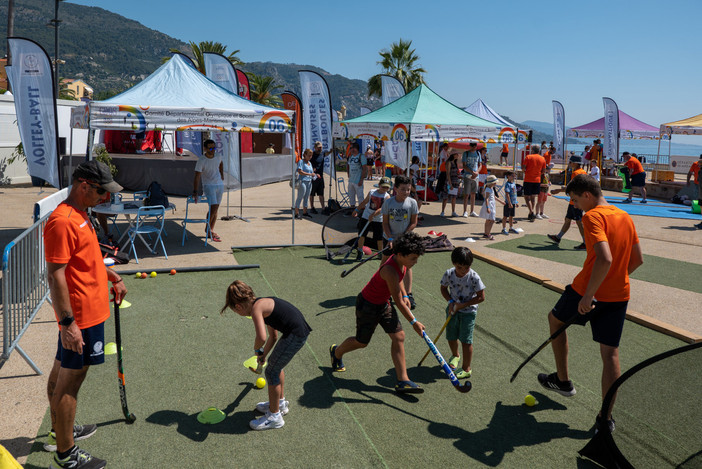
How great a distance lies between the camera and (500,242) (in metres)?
11.4

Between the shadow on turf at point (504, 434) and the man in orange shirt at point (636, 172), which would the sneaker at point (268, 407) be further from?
the man in orange shirt at point (636, 172)

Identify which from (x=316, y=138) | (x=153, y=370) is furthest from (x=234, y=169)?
(x=153, y=370)

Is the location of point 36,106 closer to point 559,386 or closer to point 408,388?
point 408,388

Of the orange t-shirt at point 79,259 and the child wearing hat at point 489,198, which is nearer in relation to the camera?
the orange t-shirt at point 79,259

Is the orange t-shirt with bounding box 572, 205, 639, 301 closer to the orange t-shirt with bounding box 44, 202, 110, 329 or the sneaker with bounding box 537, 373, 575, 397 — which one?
the sneaker with bounding box 537, 373, 575, 397

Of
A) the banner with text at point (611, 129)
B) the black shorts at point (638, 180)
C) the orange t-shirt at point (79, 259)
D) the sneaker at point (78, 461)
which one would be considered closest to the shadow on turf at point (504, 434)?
the sneaker at point (78, 461)

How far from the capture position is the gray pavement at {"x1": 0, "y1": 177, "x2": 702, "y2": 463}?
4.35m

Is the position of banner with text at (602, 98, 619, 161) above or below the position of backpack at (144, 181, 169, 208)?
above

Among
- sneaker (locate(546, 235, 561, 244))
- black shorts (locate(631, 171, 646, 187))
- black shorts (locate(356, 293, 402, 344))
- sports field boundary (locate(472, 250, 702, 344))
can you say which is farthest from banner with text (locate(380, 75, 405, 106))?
black shorts (locate(356, 293, 402, 344))

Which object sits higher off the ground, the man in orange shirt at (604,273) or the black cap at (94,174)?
the black cap at (94,174)

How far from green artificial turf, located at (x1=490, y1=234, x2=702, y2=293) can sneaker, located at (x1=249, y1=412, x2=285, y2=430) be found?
22.8 feet

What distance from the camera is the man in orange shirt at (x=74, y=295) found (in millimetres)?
3188

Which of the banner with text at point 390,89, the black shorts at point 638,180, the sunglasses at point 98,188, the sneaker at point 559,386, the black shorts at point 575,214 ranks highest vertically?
the banner with text at point 390,89

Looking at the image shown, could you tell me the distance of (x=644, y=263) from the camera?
9.61m
